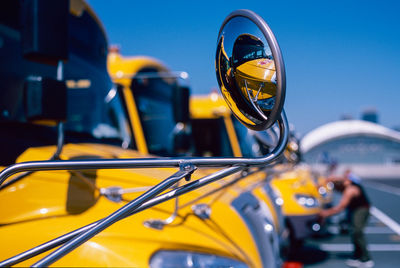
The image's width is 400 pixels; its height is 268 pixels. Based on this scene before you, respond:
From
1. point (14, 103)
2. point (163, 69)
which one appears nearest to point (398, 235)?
point (163, 69)

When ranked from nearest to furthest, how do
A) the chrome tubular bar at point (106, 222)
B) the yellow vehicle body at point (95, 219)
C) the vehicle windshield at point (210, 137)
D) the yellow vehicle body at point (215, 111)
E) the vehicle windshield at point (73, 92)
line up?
the chrome tubular bar at point (106, 222) < the yellow vehicle body at point (95, 219) < the vehicle windshield at point (73, 92) < the yellow vehicle body at point (215, 111) < the vehicle windshield at point (210, 137)

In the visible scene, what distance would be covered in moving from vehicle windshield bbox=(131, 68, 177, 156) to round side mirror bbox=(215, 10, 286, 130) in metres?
2.86

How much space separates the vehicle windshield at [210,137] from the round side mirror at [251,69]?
4.82m

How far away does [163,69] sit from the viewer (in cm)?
458

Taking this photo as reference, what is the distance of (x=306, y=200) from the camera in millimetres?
6137

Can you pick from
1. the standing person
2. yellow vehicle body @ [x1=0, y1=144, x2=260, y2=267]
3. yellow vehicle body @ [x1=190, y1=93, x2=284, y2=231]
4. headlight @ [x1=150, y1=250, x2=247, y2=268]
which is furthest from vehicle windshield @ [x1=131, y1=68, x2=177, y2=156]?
the standing person

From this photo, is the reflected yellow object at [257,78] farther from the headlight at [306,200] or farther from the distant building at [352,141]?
the distant building at [352,141]

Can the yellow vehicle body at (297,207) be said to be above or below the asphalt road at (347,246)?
above

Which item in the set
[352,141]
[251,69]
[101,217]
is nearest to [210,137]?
[101,217]

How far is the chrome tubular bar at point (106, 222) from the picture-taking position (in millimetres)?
1001

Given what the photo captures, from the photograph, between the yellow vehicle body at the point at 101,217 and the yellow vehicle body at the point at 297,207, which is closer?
the yellow vehicle body at the point at 101,217

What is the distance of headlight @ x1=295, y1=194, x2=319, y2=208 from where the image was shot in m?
6.03

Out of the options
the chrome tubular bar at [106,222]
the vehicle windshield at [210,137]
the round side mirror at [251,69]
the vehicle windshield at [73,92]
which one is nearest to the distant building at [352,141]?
the vehicle windshield at [210,137]

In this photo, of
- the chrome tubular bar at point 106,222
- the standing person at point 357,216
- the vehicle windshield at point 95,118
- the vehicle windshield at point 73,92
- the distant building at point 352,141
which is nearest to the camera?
the chrome tubular bar at point 106,222
